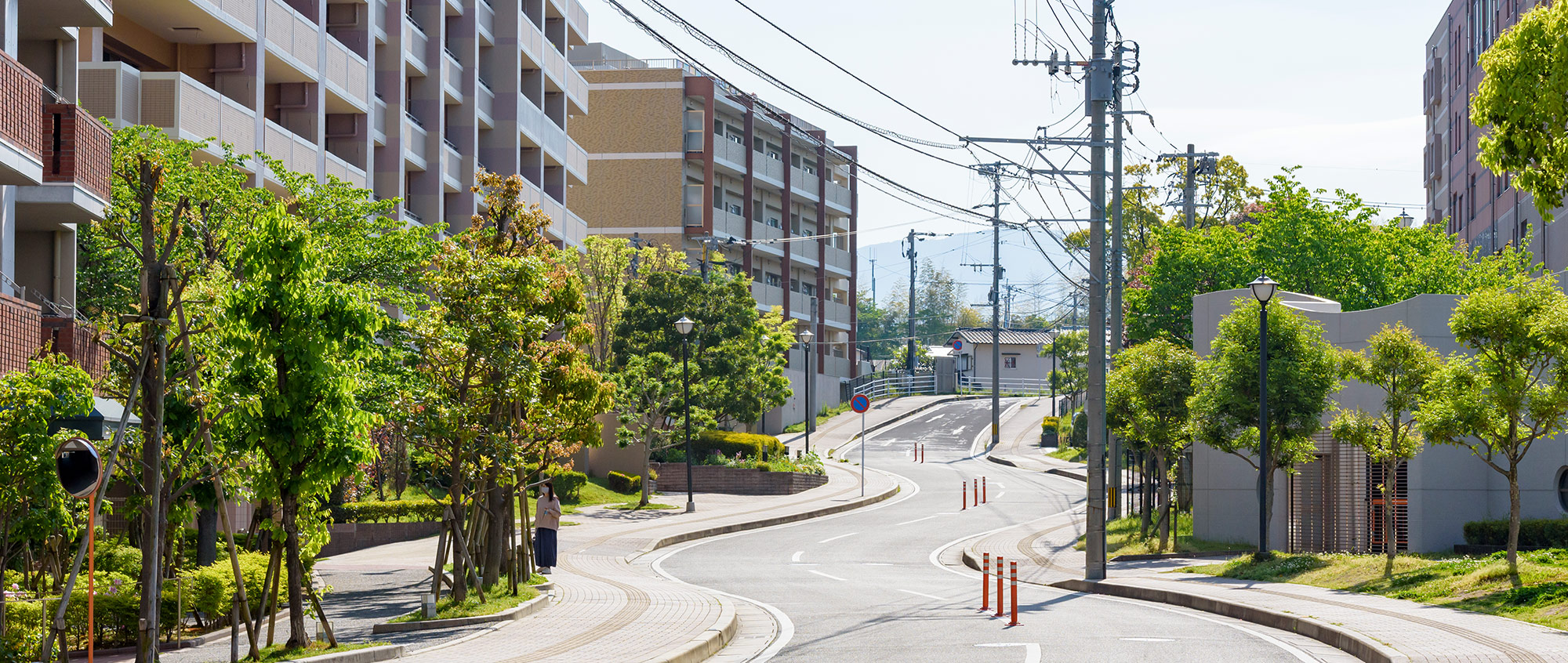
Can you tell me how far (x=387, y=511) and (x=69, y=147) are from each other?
1466 cm

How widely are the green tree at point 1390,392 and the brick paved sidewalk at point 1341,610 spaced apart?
265 centimetres

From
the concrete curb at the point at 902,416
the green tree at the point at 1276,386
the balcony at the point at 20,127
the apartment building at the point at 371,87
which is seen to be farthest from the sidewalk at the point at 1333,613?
the concrete curb at the point at 902,416

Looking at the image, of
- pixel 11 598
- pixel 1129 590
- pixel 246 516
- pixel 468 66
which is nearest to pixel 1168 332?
pixel 1129 590

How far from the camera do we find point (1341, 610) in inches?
647

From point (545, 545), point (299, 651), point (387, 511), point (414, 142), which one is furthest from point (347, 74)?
point (299, 651)

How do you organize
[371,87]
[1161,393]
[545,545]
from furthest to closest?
[371,87] → [1161,393] → [545,545]

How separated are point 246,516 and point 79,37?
34.5ft

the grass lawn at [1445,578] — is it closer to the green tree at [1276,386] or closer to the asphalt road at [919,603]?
the green tree at [1276,386]

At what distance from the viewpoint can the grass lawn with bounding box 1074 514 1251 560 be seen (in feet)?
89.9

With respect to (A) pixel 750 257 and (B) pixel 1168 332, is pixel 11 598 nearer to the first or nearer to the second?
(B) pixel 1168 332

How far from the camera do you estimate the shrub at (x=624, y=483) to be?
41.4 meters

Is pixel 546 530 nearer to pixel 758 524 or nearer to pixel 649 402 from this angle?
pixel 758 524

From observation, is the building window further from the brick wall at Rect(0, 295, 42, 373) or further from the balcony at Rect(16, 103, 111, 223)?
the brick wall at Rect(0, 295, 42, 373)

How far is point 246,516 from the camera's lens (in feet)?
93.8
